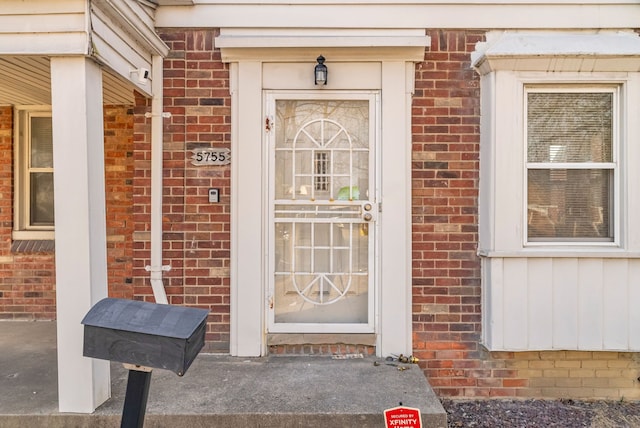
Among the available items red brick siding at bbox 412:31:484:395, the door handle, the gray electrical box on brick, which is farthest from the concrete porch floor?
the gray electrical box on brick

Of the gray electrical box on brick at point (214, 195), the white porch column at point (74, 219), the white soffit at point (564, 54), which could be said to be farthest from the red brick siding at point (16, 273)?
the white soffit at point (564, 54)

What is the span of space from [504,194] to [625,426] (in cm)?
190

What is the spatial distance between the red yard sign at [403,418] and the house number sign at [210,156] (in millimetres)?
2299

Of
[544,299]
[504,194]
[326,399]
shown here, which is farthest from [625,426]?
[326,399]

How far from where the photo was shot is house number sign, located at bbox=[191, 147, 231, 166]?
374 cm

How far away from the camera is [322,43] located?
3.59 metres

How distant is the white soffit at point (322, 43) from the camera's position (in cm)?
357

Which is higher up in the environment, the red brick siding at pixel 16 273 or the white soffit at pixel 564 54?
the white soffit at pixel 564 54

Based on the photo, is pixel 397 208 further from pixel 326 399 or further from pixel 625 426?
pixel 625 426

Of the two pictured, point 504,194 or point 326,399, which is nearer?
point 326,399

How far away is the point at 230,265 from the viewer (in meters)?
3.75

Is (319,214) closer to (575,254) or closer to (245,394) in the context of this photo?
(245,394)

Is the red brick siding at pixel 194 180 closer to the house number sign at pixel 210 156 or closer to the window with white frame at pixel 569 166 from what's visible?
the house number sign at pixel 210 156

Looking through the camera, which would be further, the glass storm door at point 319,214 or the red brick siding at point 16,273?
the red brick siding at point 16,273
